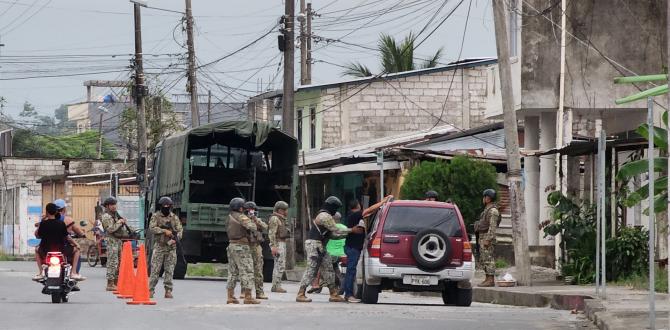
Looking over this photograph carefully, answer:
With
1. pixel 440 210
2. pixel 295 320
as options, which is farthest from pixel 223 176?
pixel 295 320

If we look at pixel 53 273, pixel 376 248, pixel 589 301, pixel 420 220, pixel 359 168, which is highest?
pixel 359 168

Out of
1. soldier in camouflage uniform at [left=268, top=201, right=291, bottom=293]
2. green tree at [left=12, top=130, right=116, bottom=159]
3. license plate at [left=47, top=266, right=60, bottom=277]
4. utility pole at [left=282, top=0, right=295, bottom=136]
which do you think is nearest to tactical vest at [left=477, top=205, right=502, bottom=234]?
soldier in camouflage uniform at [left=268, top=201, right=291, bottom=293]

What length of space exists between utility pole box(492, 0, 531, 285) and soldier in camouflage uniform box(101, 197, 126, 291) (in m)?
7.14

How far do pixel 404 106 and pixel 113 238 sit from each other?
2389 cm

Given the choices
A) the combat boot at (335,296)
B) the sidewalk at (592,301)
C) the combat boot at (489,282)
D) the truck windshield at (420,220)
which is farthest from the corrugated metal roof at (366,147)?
the truck windshield at (420,220)

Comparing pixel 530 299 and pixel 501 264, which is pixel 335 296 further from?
pixel 501 264

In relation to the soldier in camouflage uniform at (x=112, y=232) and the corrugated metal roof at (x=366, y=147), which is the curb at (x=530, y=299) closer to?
the soldier in camouflage uniform at (x=112, y=232)

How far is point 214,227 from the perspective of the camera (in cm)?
3061

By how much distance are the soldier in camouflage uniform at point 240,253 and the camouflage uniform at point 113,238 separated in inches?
173

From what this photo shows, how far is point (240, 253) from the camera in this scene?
21.8 metres

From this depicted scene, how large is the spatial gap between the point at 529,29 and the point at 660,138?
13443 millimetres

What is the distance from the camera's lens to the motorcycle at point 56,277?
21.3 metres

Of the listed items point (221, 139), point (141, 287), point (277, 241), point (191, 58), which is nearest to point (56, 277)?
point (141, 287)

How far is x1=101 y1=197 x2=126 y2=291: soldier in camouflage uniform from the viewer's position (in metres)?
25.7
